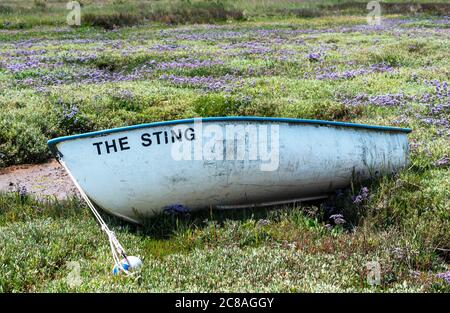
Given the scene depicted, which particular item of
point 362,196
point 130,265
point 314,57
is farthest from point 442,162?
point 314,57

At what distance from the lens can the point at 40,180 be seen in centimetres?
1001

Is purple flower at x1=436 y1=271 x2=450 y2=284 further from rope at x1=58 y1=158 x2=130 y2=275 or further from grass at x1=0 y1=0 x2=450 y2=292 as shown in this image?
rope at x1=58 y1=158 x2=130 y2=275

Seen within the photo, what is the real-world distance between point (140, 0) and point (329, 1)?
19.4 m

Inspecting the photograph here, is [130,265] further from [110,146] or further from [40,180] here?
[40,180]

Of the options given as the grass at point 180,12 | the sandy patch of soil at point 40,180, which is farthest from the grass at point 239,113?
the grass at point 180,12

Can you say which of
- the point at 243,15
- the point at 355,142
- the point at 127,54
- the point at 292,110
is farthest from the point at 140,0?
the point at 355,142

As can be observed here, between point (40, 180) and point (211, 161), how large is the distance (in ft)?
14.1

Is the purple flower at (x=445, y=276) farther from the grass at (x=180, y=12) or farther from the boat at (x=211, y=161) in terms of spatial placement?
the grass at (x=180, y=12)

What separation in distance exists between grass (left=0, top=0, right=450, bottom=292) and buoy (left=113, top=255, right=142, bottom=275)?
11 centimetres

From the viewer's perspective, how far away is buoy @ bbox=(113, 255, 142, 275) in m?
5.84

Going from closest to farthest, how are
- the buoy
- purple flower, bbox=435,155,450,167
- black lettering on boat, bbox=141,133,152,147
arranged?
the buoy
black lettering on boat, bbox=141,133,152,147
purple flower, bbox=435,155,450,167

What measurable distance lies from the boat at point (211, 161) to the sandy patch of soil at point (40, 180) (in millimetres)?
1860

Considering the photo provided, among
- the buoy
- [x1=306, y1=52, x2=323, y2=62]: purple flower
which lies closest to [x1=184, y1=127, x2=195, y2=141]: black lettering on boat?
the buoy

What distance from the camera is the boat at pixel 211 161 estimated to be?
7.07 metres
